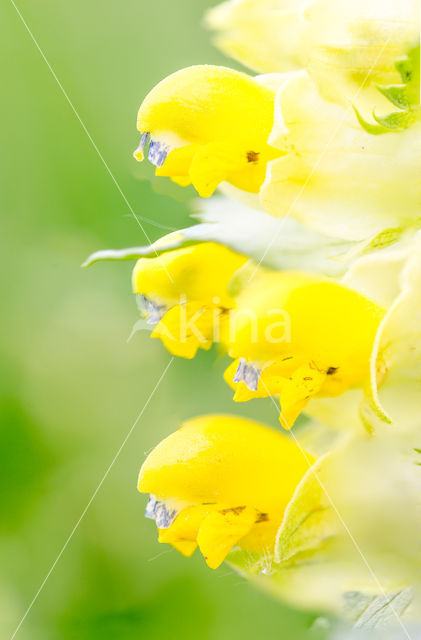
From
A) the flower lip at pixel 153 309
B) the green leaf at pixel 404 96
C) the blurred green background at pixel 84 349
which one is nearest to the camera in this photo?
the green leaf at pixel 404 96

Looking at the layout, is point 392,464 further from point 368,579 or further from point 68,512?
point 68,512

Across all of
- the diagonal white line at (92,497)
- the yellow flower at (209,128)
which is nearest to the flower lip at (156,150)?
the yellow flower at (209,128)

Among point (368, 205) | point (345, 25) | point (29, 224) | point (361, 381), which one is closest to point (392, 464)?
point (361, 381)

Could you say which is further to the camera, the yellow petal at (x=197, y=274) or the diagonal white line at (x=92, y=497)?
the diagonal white line at (x=92, y=497)

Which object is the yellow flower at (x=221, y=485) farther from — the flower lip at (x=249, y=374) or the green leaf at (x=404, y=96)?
the green leaf at (x=404, y=96)

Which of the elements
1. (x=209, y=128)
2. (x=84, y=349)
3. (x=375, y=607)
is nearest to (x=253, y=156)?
(x=209, y=128)

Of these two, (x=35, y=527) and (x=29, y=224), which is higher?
(x=29, y=224)

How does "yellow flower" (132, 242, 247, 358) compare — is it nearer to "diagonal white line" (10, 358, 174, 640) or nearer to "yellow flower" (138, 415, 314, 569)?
"yellow flower" (138, 415, 314, 569)
